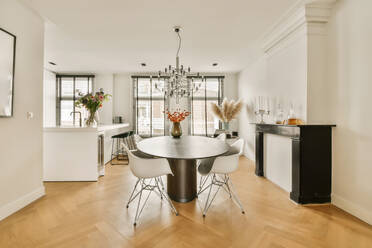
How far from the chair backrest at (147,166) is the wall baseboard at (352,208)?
2.19 metres

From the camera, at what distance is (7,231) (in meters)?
1.73

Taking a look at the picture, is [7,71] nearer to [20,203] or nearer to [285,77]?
[20,203]

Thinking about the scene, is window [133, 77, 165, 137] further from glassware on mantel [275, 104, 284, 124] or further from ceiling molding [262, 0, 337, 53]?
ceiling molding [262, 0, 337, 53]

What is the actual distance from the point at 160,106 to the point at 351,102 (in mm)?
4661

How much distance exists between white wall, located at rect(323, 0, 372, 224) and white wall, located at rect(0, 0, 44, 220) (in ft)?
13.1

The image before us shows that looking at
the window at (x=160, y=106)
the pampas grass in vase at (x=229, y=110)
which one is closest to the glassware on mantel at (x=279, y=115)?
the pampas grass in vase at (x=229, y=110)

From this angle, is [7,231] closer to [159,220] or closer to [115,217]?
[115,217]

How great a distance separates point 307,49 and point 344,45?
37 centimetres

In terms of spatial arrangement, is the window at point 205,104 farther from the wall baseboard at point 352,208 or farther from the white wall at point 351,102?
the wall baseboard at point 352,208

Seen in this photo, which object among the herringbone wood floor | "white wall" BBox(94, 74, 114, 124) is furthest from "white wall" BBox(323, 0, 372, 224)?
"white wall" BBox(94, 74, 114, 124)

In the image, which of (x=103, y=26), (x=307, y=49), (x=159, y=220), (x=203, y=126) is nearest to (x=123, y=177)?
(x=159, y=220)

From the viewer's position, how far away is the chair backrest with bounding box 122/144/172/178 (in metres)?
1.90

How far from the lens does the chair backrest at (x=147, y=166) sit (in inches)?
74.9

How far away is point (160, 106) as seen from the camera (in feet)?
18.8
